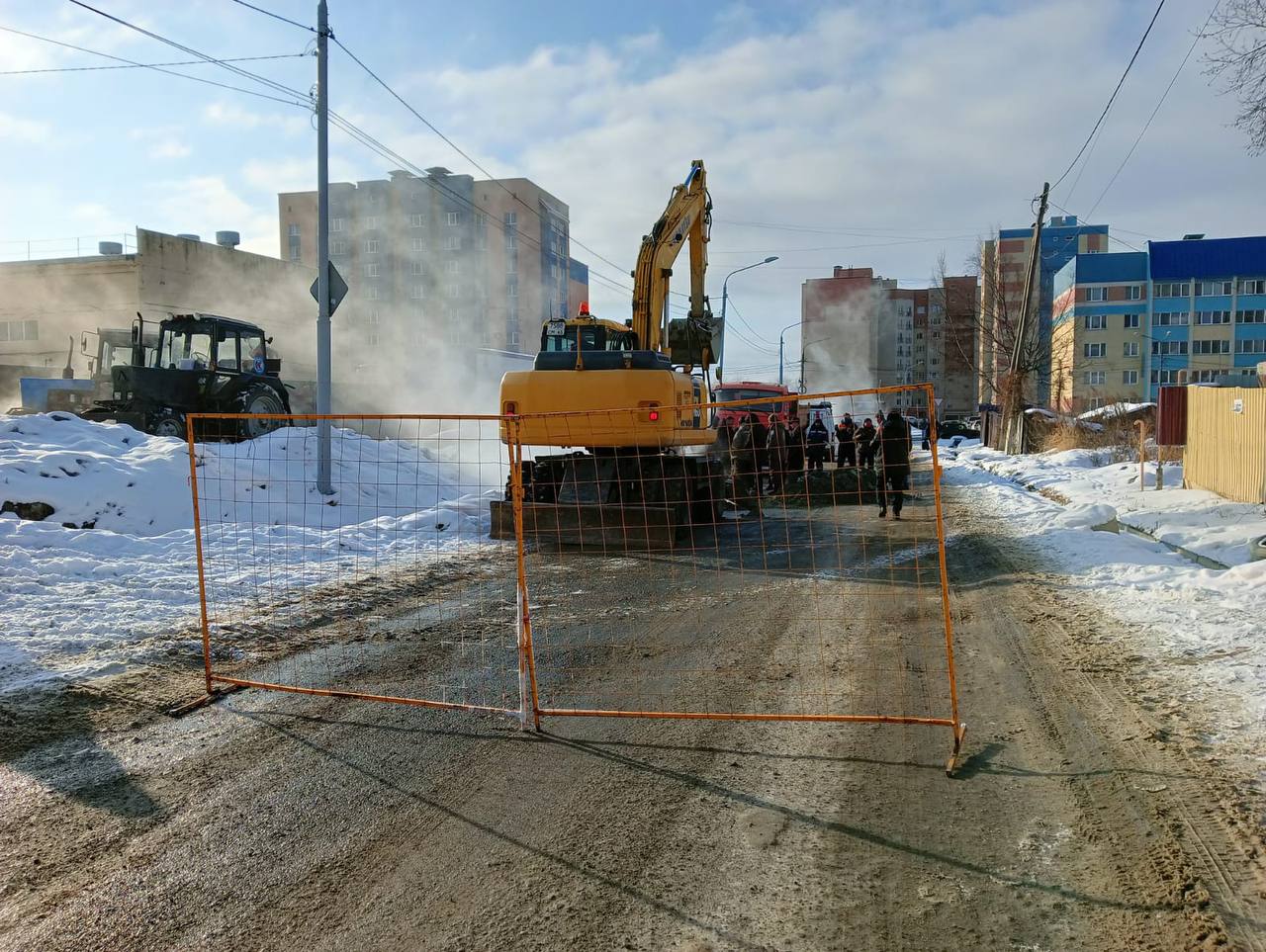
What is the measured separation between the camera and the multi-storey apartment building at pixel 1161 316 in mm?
67938

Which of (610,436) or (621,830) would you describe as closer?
(621,830)

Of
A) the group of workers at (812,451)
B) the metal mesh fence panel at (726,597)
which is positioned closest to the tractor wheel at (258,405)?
the metal mesh fence panel at (726,597)

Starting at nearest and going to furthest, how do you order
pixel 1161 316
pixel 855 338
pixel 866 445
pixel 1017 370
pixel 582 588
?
pixel 582 588
pixel 866 445
pixel 1017 370
pixel 1161 316
pixel 855 338

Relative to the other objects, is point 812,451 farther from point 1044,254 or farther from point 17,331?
point 1044,254

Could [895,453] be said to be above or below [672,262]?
below

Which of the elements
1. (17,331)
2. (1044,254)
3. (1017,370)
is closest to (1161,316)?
(1044,254)

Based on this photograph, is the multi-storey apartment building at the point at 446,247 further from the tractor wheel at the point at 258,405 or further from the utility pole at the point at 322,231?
the utility pole at the point at 322,231

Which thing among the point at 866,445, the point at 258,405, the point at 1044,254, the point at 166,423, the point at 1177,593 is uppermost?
the point at 1044,254

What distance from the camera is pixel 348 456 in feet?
56.4

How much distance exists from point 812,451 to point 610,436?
24.9 feet

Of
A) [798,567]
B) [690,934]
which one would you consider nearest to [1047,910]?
[690,934]

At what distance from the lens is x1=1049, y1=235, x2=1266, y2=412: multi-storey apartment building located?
67938 mm

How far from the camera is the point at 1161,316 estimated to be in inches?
2761

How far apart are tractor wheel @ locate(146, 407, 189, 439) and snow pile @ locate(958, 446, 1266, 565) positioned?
57.4 ft
